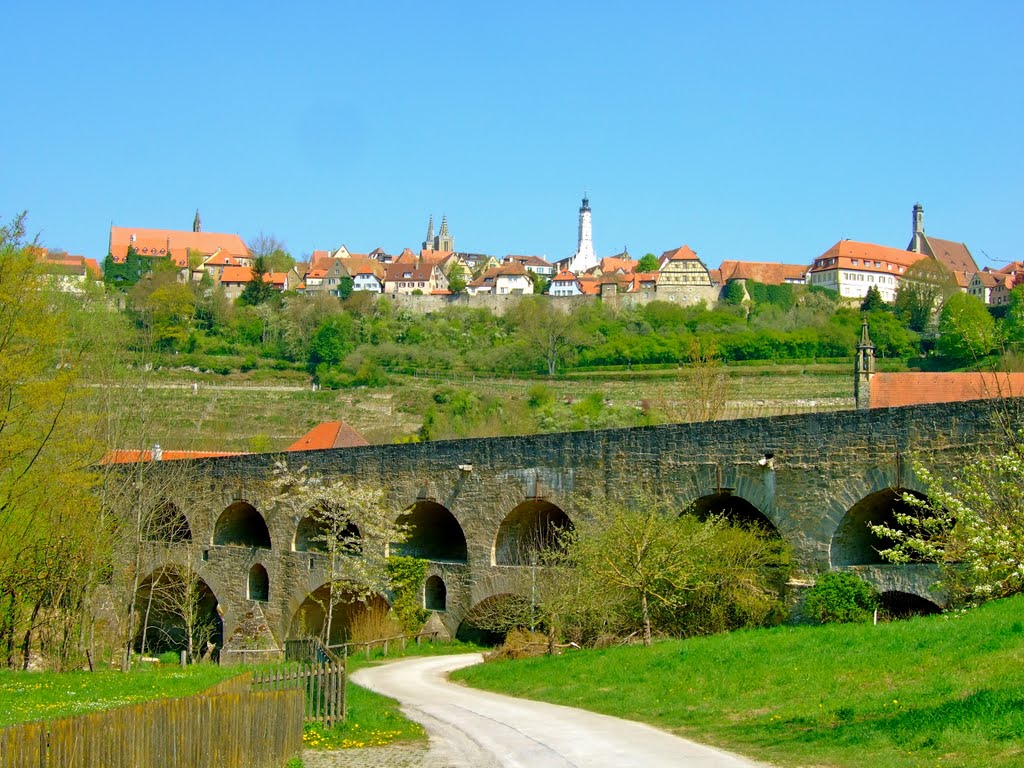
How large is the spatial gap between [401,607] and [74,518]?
912cm

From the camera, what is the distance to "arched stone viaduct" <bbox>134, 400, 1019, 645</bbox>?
1872 cm

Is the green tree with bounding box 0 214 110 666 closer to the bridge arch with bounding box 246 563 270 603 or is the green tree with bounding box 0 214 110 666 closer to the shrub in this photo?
the bridge arch with bounding box 246 563 270 603

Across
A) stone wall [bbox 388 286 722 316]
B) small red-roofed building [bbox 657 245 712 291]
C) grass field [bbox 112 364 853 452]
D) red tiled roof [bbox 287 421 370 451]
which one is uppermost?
small red-roofed building [bbox 657 245 712 291]

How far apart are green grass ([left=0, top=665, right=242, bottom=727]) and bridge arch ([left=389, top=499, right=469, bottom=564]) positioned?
31.7 feet

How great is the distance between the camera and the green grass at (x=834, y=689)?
9.77 metres

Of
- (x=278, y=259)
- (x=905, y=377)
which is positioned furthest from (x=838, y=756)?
(x=278, y=259)

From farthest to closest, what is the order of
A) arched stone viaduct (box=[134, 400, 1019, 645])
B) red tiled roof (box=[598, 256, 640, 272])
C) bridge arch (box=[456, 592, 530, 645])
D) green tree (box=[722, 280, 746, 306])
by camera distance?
red tiled roof (box=[598, 256, 640, 272]) → green tree (box=[722, 280, 746, 306]) → bridge arch (box=[456, 592, 530, 645]) → arched stone viaduct (box=[134, 400, 1019, 645])

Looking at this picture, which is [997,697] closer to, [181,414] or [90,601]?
[90,601]

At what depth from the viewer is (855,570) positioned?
A: 61.9ft

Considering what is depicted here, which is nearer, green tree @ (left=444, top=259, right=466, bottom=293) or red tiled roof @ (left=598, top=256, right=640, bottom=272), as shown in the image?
green tree @ (left=444, top=259, right=466, bottom=293)

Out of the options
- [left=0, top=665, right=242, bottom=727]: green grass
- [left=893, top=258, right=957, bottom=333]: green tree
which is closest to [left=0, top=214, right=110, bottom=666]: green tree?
[left=0, top=665, right=242, bottom=727]: green grass

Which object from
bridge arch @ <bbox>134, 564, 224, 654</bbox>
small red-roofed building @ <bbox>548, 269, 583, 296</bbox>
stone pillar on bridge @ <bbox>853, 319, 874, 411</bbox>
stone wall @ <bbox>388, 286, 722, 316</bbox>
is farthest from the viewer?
small red-roofed building @ <bbox>548, 269, 583, 296</bbox>

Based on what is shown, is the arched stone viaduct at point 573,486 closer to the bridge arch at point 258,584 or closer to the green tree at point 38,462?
the bridge arch at point 258,584

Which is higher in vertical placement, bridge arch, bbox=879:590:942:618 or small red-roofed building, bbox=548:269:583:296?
small red-roofed building, bbox=548:269:583:296
